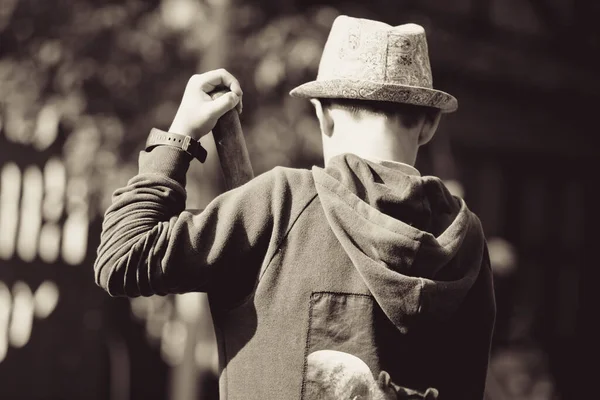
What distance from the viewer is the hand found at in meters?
2.50

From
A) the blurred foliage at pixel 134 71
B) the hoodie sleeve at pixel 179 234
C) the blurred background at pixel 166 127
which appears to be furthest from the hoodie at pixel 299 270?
the blurred foliage at pixel 134 71

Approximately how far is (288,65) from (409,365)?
12.2ft

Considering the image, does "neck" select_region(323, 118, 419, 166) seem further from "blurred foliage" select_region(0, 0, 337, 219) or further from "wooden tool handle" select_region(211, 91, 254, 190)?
"blurred foliage" select_region(0, 0, 337, 219)

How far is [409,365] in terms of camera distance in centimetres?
246

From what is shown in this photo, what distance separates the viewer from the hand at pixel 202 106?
2.50m

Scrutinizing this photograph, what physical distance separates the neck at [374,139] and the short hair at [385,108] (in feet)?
0.06

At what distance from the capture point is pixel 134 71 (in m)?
6.21

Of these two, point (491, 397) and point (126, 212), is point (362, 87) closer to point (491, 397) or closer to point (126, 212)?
point (126, 212)

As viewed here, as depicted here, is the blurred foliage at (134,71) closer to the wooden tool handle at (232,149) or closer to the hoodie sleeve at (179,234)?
the wooden tool handle at (232,149)

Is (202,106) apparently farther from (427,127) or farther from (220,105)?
(427,127)

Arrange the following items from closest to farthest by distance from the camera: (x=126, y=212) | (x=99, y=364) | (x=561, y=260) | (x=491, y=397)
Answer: (x=126, y=212) → (x=99, y=364) → (x=491, y=397) → (x=561, y=260)

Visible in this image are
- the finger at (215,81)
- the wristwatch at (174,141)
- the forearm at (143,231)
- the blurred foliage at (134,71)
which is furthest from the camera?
the blurred foliage at (134,71)

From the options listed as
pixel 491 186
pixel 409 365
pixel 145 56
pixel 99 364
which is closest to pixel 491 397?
pixel 491 186

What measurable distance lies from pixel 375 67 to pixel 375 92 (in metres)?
0.09
